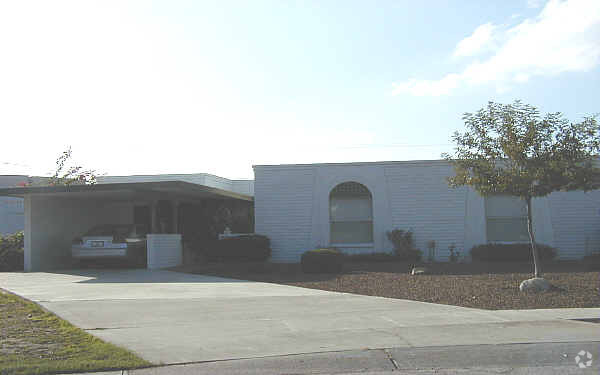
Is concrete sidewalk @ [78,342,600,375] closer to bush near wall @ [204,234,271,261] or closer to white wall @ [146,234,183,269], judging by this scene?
white wall @ [146,234,183,269]

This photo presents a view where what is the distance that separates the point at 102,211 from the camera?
24.1 m

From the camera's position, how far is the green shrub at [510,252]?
66.1 ft

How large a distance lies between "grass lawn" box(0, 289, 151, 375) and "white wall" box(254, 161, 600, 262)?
12.8m

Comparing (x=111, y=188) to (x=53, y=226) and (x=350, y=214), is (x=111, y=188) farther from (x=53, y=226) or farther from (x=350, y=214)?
(x=350, y=214)

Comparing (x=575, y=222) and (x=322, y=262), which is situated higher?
(x=575, y=222)

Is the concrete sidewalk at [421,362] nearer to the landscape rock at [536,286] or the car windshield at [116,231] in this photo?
the landscape rock at [536,286]

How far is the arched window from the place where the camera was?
22.2 meters

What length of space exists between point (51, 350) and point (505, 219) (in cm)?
1740

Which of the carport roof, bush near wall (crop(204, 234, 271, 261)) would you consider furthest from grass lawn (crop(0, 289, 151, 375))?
bush near wall (crop(204, 234, 271, 261))

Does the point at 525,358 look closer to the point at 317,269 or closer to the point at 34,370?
the point at 34,370

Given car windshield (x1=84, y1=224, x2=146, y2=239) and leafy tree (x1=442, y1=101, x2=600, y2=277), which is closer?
leafy tree (x1=442, y1=101, x2=600, y2=277)

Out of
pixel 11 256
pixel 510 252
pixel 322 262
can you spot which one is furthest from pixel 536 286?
pixel 11 256

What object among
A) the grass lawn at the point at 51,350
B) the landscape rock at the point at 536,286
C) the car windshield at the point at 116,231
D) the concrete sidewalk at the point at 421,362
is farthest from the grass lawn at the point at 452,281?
the grass lawn at the point at 51,350

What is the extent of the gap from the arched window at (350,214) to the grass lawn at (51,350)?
13383mm
